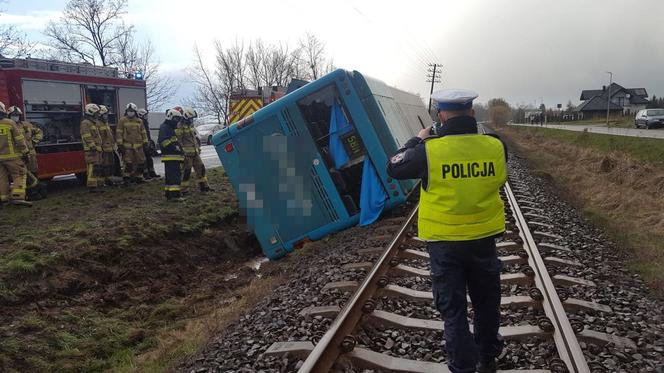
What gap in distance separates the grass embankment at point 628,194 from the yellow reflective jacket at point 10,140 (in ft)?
33.6

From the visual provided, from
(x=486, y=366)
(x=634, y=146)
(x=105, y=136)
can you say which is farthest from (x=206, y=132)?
(x=486, y=366)

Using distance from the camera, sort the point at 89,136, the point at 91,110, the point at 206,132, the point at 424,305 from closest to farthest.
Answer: the point at 424,305
the point at 89,136
the point at 91,110
the point at 206,132

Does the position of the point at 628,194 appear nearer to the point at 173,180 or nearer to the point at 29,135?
the point at 173,180

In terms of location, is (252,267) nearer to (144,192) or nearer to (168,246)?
(168,246)

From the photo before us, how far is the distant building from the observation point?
95.7 m

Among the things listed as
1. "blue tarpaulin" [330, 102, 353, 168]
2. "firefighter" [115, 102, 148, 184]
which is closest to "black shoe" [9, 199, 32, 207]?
"firefighter" [115, 102, 148, 184]

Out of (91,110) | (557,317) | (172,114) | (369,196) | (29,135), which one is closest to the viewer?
(557,317)

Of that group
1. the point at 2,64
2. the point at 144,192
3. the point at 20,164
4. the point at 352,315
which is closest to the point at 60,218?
the point at 20,164

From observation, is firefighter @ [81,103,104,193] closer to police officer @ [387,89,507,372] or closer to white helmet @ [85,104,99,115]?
white helmet @ [85,104,99,115]

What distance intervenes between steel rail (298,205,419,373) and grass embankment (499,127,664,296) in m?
2.70

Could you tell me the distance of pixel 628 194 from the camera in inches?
424

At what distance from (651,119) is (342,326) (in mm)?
40577

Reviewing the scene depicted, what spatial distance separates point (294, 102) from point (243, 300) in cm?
292

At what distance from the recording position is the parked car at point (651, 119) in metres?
36.8
